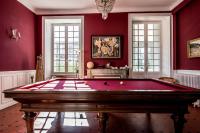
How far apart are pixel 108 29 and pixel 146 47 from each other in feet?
5.52

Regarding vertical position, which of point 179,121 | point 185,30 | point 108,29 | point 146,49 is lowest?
point 179,121

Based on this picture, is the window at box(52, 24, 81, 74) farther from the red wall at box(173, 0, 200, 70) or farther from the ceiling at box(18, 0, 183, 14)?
the red wall at box(173, 0, 200, 70)

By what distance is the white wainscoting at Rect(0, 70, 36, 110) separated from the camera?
508 centimetres

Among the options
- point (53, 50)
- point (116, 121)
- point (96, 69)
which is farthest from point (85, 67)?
point (116, 121)

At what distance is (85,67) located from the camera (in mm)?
7406

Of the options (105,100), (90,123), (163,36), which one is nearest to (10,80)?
(90,123)

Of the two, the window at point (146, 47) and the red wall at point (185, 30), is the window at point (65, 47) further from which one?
the red wall at point (185, 30)

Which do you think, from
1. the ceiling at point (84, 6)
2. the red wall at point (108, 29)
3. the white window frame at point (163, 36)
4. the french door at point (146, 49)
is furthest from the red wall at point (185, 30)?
the red wall at point (108, 29)

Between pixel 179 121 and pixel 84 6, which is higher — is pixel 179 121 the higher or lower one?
the lower one

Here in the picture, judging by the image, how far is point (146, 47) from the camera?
783 centimetres

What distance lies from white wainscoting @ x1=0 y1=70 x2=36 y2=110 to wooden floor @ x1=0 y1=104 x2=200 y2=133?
0.72 m

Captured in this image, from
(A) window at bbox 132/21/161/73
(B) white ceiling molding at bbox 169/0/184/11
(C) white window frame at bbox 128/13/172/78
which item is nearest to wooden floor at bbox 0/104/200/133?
(C) white window frame at bbox 128/13/172/78

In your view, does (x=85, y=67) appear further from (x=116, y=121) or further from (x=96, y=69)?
(x=116, y=121)

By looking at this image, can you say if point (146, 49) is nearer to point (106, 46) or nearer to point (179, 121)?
point (106, 46)
